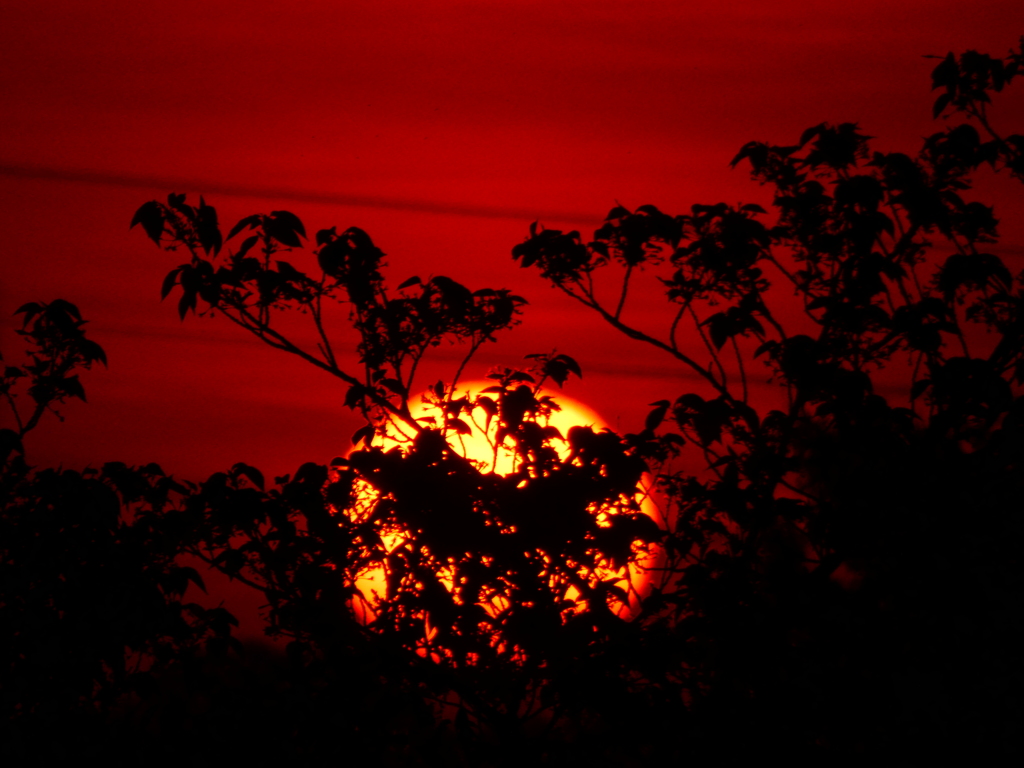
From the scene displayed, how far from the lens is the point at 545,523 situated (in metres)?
2.50

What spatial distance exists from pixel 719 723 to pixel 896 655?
55 centimetres

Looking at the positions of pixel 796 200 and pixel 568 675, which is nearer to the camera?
pixel 568 675

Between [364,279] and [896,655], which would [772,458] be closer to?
[896,655]

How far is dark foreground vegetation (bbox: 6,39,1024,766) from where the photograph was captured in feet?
8.15

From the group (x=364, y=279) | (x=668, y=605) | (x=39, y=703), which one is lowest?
(x=39, y=703)

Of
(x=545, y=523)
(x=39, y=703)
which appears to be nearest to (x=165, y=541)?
(x=39, y=703)

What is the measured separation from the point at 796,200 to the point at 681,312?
560mm

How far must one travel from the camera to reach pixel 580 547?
2.56 metres

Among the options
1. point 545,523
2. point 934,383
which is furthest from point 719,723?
point 934,383

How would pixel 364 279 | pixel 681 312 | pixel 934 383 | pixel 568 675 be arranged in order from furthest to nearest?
pixel 681 312 → pixel 364 279 → pixel 934 383 → pixel 568 675

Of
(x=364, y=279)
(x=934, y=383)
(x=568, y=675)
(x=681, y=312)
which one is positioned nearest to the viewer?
(x=568, y=675)

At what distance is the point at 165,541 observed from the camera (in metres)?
2.83

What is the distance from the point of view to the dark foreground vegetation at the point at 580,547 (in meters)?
2.48

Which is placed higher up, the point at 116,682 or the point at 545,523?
the point at 545,523
